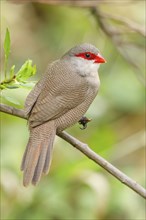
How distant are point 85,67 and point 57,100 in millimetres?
323

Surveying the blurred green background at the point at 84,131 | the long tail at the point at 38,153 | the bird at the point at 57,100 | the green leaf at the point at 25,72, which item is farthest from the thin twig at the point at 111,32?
the green leaf at the point at 25,72

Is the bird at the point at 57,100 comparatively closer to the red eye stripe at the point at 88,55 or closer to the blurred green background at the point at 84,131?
the red eye stripe at the point at 88,55

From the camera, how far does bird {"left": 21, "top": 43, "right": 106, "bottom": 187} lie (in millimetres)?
4020

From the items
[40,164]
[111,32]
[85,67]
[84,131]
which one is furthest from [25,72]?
[84,131]

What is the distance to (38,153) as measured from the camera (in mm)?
4016

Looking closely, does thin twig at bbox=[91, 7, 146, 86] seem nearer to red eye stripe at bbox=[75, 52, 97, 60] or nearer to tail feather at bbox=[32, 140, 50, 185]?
red eye stripe at bbox=[75, 52, 97, 60]

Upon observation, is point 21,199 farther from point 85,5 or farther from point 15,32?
point 15,32

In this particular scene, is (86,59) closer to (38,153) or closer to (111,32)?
(38,153)

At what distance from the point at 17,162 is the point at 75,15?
98.0 inches

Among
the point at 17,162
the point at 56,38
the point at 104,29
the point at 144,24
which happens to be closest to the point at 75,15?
the point at 56,38

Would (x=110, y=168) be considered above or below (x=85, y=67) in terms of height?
below

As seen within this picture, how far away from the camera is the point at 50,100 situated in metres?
4.20

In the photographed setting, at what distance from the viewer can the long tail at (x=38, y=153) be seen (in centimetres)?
382

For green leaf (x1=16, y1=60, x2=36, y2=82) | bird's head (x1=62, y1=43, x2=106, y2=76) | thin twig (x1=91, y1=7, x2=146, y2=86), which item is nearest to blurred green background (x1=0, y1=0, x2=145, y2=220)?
thin twig (x1=91, y1=7, x2=146, y2=86)
